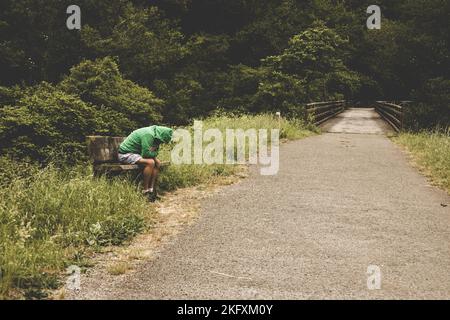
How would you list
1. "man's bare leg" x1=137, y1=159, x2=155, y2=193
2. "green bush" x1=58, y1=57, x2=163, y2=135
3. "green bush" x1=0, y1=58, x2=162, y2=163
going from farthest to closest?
"green bush" x1=58, y1=57, x2=163, y2=135 → "green bush" x1=0, y1=58, x2=162, y2=163 → "man's bare leg" x1=137, y1=159, x2=155, y2=193

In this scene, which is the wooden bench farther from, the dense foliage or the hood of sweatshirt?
the dense foliage

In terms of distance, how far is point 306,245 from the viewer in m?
5.59

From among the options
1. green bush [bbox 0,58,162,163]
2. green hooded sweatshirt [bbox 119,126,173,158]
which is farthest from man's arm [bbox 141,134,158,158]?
green bush [bbox 0,58,162,163]

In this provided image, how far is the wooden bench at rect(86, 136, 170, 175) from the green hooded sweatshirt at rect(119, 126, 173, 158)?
26cm

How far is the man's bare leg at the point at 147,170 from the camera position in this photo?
7.27m

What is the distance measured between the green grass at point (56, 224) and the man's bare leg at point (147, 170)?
203 mm

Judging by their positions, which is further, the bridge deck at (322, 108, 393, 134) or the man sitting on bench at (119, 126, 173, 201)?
the bridge deck at (322, 108, 393, 134)

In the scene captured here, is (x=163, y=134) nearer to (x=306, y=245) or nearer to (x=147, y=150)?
(x=147, y=150)

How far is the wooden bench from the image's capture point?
736cm

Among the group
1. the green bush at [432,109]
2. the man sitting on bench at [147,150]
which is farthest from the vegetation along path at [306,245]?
the green bush at [432,109]

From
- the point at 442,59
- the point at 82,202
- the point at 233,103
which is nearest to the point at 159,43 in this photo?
the point at 233,103

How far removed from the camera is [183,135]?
39.2ft
